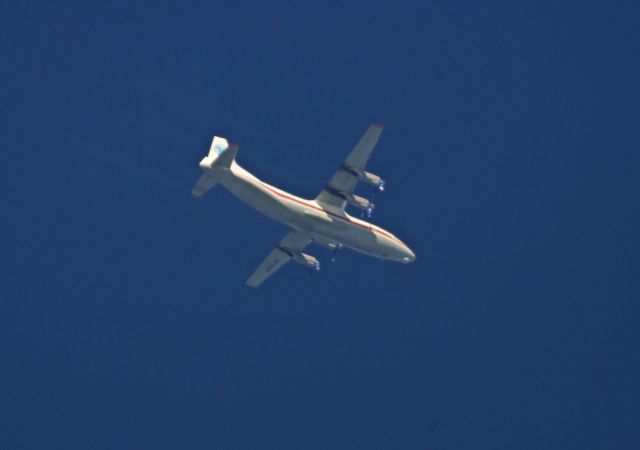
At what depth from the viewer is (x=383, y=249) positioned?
101438 mm

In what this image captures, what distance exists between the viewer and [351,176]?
97.4m

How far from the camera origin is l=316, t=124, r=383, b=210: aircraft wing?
94938 millimetres

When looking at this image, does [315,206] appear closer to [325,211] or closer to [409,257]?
[325,211]

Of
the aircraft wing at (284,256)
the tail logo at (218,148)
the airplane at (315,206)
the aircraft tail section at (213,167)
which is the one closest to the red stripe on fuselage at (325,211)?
the airplane at (315,206)

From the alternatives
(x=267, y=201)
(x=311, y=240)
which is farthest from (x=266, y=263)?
(x=267, y=201)

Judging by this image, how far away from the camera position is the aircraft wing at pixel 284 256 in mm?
104250

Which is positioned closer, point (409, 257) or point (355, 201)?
point (355, 201)

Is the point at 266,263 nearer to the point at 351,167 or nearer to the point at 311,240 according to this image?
the point at 311,240

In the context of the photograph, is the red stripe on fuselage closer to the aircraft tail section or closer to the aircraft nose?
the aircraft nose

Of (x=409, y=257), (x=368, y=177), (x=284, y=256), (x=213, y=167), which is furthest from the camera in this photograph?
(x=284, y=256)

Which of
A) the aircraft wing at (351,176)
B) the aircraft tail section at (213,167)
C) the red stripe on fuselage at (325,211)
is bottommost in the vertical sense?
the aircraft tail section at (213,167)

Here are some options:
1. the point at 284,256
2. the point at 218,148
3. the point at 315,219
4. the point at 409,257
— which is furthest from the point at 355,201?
the point at 218,148

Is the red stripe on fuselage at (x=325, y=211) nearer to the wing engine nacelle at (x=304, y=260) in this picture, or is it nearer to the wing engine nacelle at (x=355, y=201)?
the wing engine nacelle at (x=355, y=201)

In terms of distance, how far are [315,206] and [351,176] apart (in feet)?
12.2
